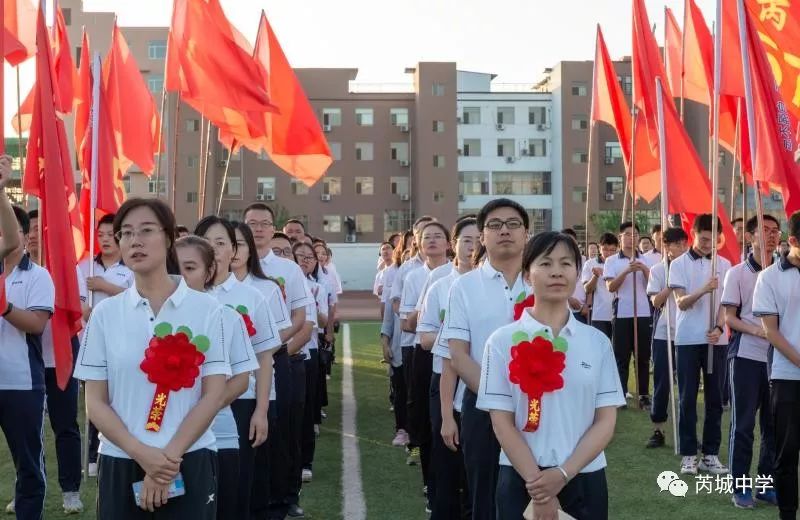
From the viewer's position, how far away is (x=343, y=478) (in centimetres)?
833

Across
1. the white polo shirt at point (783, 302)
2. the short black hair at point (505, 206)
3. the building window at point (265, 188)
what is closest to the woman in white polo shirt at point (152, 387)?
the short black hair at point (505, 206)

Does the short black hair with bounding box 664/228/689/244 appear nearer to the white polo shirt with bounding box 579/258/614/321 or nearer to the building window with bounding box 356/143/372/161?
the white polo shirt with bounding box 579/258/614/321

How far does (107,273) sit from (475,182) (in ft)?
170

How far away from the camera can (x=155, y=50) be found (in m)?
55.0

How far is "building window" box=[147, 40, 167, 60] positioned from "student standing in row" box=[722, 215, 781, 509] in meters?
50.6

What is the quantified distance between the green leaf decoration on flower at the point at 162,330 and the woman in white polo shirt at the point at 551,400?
1.19 meters

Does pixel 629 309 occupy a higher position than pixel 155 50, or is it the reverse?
pixel 155 50

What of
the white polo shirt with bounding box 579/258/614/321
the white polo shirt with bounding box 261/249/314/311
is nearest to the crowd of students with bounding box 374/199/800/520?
the white polo shirt with bounding box 579/258/614/321

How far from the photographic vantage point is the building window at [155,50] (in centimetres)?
5475

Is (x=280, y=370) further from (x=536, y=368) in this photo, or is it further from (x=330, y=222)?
(x=330, y=222)

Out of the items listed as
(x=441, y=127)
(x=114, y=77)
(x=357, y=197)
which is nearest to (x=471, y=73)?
(x=441, y=127)

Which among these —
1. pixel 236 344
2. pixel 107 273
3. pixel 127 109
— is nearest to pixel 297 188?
pixel 127 109

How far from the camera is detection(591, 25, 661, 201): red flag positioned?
11.8m

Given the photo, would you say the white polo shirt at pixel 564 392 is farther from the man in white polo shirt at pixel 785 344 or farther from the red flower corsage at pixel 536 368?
the man in white polo shirt at pixel 785 344
